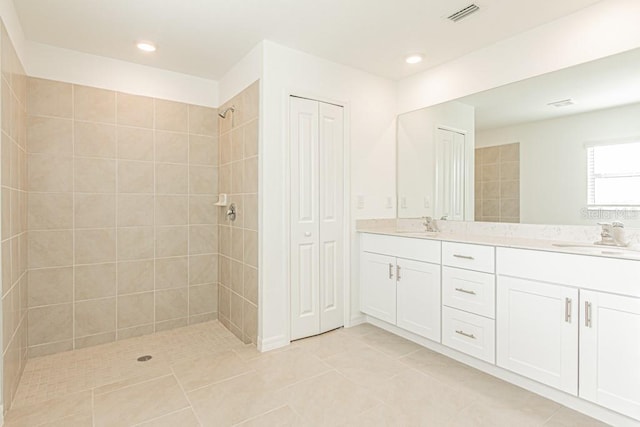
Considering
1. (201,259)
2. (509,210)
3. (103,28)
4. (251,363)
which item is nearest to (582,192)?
(509,210)

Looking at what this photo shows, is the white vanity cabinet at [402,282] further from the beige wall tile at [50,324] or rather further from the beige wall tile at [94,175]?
the beige wall tile at [50,324]

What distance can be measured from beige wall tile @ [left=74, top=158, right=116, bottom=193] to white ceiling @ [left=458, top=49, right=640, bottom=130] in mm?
3098

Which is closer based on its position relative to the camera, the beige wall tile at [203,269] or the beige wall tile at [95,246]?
the beige wall tile at [95,246]

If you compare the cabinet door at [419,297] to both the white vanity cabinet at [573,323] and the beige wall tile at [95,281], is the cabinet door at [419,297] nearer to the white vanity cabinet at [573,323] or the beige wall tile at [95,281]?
the white vanity cabinet at [573,323]

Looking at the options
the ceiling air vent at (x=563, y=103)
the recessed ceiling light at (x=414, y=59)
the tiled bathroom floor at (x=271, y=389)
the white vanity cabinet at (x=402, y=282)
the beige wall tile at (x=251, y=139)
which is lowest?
the tiled bathroom floor at (x=271, y=389)

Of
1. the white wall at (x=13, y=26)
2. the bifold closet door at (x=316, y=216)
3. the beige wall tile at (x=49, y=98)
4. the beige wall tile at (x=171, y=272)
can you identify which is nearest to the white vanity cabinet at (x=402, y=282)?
the bifold closet door at (x=316, y=216)

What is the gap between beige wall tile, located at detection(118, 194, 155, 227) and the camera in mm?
3012

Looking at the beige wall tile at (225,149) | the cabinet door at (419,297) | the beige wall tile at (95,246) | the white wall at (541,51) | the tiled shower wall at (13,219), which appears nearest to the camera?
the tiled shower wall at (13,219)

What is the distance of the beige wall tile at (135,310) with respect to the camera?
9.88ft

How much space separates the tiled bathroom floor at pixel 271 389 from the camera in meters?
1.86

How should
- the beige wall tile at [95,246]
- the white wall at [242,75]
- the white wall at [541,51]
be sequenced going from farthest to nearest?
the beige wall tile at [95,246] < the white wall at [242,75] < the white wall at [541,51]

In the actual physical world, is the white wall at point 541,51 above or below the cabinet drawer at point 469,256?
above

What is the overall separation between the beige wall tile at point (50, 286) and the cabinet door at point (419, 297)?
8.98 ft

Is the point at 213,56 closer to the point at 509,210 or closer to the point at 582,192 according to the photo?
the point at 509,210
